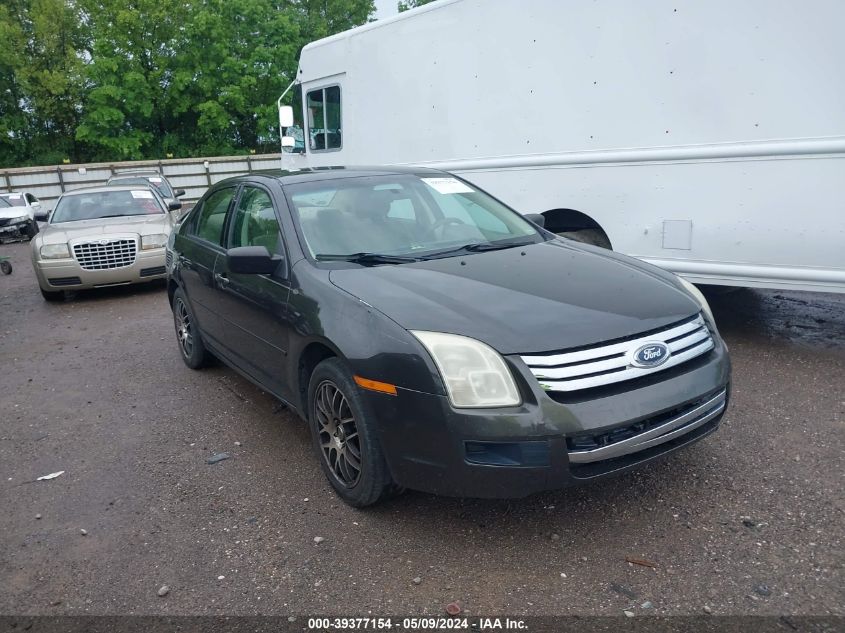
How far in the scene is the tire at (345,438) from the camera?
3.21 m

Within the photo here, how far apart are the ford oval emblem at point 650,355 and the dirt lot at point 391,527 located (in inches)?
30.7

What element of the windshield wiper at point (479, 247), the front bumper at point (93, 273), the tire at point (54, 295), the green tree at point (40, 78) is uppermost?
the green tree at point (40, 78)

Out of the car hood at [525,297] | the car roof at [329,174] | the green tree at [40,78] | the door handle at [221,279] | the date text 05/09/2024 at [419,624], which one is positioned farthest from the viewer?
the green tree at [40,78]

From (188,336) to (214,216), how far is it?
123cm

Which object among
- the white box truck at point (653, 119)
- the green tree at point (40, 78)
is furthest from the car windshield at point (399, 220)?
the green tree at point (40, 78)

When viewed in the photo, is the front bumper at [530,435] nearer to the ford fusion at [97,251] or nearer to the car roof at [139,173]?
the ford fusion at [97,251]

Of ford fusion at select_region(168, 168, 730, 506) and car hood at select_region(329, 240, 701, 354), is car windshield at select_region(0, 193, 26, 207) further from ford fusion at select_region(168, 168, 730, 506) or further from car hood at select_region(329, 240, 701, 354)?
car hood at select_region(329, 240, 701, 354)

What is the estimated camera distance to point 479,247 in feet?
13.6

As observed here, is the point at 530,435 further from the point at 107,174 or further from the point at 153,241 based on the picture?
the point at 107,174

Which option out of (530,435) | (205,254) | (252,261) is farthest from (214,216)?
(530,435)

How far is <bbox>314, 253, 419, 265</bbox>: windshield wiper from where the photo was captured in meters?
3.81

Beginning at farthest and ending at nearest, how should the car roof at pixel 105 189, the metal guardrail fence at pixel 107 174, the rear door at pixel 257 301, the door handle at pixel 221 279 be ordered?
the metal guardrail fence at pixel 107 174
the car roof at pixel 105 189
the door handle at pixel 221 279
the rear door at pixel 257 301

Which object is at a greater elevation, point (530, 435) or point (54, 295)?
point (530, 435)

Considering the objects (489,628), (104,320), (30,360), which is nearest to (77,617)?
(489,628)
